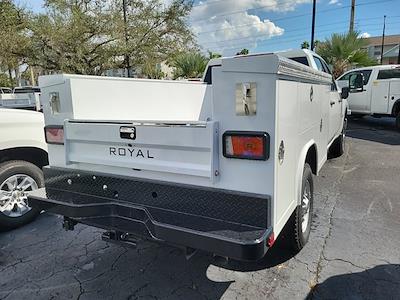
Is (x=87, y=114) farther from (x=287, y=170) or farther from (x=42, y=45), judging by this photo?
(x=42, y=45)

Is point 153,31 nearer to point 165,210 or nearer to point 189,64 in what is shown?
point 189,64

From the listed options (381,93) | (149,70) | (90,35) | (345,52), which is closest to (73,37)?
(90,35)

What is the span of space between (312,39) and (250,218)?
2118 cm

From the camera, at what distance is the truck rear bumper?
2211mm

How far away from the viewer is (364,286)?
113 inches

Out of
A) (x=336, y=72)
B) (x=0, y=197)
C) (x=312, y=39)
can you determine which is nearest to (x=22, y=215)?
(x=0, y=197)

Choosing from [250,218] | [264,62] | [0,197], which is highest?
[264,62]

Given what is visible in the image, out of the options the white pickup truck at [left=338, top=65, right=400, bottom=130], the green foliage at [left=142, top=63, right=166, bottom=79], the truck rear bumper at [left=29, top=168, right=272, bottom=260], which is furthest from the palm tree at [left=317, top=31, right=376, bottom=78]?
the truck rear bumper at [left=29, top=168, right=272, bottom=260]

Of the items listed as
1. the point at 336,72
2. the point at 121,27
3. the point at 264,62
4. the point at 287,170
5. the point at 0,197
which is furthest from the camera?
the point at 336,72

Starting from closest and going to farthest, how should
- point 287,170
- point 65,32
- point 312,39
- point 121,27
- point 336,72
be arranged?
1. point 287,170
2. point 65,32
3. point 121,27
4. point 336,72
5. point 312,39

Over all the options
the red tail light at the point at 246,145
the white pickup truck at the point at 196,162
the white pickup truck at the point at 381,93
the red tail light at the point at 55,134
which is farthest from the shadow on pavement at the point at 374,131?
the red tail light at the point at 55,134

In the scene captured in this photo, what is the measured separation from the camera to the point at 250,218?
7.40 feet

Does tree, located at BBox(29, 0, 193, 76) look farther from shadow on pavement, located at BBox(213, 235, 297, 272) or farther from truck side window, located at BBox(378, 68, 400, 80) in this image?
shadow on pavement, located at BBox(213, 235, 297, 272)

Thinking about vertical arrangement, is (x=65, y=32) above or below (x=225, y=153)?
above
